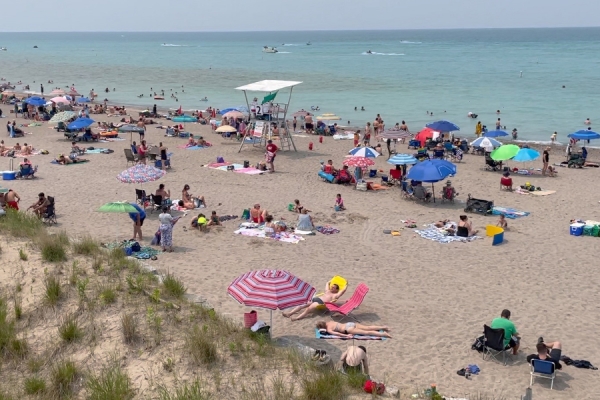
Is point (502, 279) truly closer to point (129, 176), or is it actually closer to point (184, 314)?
point (184, 314)

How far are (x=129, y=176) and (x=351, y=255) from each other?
585cm

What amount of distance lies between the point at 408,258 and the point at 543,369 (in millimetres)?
5131

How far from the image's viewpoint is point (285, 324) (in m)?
9.83

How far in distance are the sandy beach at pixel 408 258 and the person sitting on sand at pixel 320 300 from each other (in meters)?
0.16

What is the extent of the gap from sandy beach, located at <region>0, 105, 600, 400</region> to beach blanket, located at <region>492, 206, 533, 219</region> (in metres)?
0.23

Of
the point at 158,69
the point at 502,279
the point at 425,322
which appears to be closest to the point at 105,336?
the point at 425,322

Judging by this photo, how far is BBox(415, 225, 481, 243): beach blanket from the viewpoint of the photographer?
14.1 metres

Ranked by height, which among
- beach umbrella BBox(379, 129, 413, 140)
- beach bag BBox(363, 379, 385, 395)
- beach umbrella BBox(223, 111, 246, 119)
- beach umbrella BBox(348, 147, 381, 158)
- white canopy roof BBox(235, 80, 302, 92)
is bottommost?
beach bag BBox(363, 379, 385, 395)

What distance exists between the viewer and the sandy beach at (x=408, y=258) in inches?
348

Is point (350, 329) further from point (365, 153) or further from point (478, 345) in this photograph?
point (365, 153)

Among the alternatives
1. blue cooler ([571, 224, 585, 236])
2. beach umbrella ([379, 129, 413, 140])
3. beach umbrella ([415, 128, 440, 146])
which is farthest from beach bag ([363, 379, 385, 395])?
beach umbrella ([415, 128, 440, 146])

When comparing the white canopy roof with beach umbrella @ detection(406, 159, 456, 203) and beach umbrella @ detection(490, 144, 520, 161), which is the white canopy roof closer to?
beach umbrella @ detection(490, 144, 520, 161)

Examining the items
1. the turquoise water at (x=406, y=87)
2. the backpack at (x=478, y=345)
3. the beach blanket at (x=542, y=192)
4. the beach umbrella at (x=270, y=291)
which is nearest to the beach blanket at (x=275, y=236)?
the beach umbrella at (x=270, y=291)

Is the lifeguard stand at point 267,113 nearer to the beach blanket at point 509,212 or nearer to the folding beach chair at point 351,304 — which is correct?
the beach blanket at point 509,212
